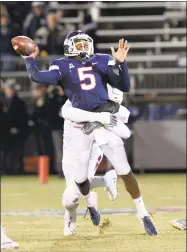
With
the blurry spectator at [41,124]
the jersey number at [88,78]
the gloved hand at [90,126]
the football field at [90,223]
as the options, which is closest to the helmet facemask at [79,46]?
the jersey number at [88,78]

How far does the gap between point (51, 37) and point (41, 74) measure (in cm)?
914

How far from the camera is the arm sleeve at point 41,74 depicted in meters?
6.94

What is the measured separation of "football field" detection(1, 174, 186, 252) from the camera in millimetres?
6461

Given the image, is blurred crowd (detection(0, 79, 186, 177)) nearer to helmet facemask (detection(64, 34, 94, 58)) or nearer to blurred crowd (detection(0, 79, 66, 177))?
blurred crowd (detection(0, 79, 66, 177))

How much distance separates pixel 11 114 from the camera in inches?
598

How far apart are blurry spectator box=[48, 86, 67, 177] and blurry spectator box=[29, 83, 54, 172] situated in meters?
0.15

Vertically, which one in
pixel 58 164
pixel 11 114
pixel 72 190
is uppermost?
pixel 72 190

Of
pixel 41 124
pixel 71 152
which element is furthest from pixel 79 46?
pixel 41 124

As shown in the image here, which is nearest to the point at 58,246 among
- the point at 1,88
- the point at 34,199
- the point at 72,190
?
the point at 72,190

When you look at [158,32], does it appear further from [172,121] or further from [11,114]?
[11,114]

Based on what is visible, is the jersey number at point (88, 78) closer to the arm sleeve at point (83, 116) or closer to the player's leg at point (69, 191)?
the arm sleeve at point (83, 116)

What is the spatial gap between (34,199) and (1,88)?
5.02 m

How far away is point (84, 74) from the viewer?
23.5 ft

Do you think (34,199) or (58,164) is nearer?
(34,199)
